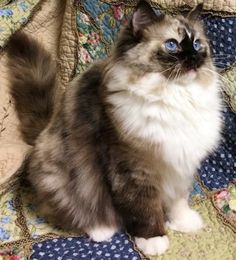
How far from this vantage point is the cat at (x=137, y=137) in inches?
44.9

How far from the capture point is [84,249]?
53.1 inches

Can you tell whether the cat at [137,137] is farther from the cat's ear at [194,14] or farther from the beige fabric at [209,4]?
the beige fabric at [209,4]

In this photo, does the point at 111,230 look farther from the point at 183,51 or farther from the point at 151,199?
the point at 183,51

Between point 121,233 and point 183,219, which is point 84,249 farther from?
point 183,219

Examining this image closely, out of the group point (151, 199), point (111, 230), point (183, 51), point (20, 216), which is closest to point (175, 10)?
point (183, 51)

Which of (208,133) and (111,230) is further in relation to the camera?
(111,230)

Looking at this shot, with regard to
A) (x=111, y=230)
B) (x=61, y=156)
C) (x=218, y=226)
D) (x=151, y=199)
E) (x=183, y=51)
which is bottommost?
(x=218, y=226)

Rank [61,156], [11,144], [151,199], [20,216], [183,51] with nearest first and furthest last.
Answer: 1. [183,51]
2. [151,199]
3. [61,156]
4. [20,216]
5. [11,144]

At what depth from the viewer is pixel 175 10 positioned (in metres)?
1.48

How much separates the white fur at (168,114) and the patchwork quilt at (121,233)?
0.24 meters

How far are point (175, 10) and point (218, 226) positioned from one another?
717 mm

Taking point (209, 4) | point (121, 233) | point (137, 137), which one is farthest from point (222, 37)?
point (121, 233)

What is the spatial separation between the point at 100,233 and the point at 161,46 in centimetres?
61

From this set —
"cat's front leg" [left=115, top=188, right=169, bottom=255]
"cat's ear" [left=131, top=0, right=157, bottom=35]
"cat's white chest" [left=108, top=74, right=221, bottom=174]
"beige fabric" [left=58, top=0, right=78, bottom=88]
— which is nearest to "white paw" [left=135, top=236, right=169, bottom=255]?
"cat's front leg" [left=115, top=188, right=169, bottom=255]
